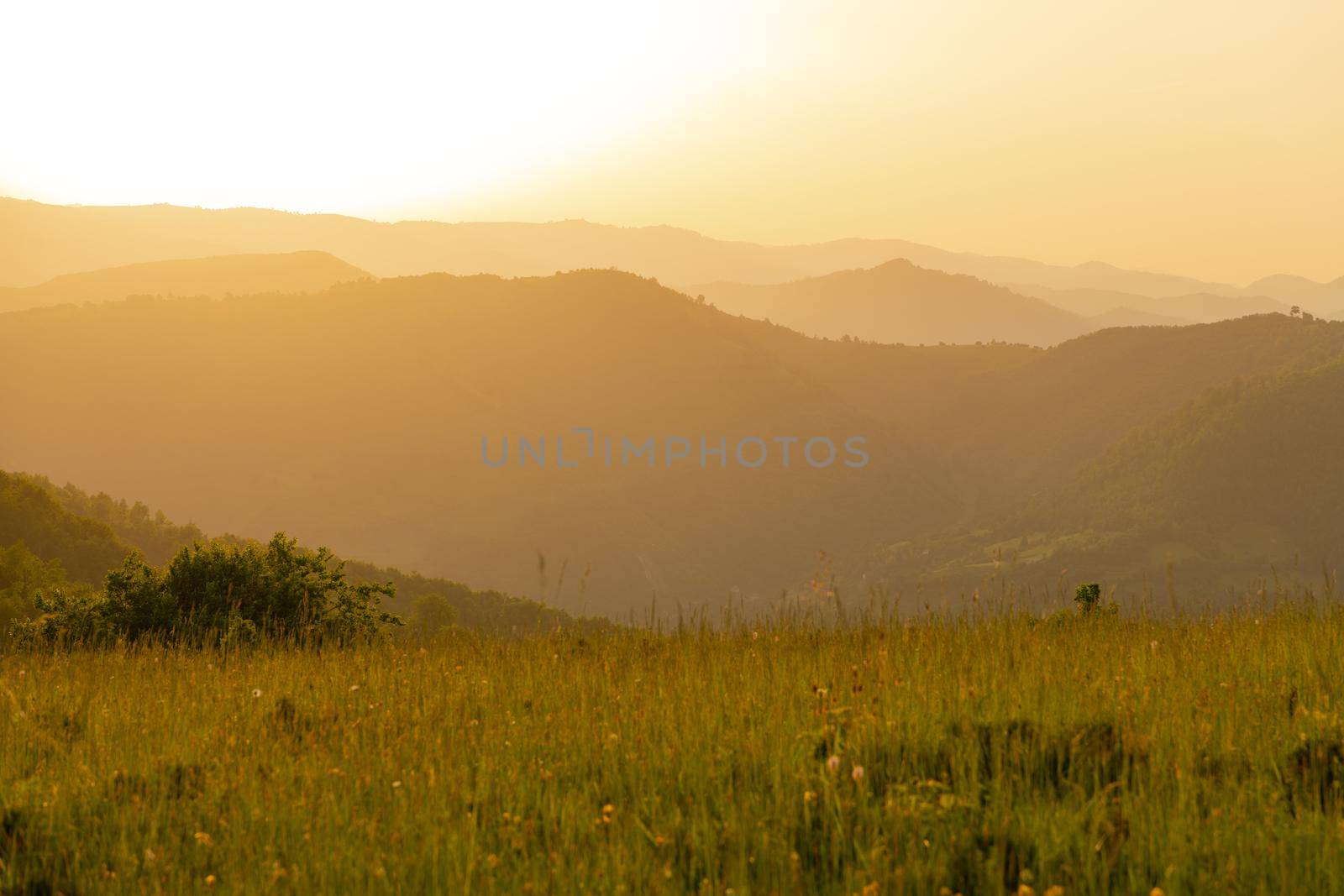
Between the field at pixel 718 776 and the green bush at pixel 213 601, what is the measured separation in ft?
15.3

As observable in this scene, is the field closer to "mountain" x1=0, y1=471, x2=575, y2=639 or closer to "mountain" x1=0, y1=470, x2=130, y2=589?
"mountain" x1=0, y1=471, x2=575, y2=639

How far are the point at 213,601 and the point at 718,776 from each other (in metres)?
9.67

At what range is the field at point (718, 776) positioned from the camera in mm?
4160

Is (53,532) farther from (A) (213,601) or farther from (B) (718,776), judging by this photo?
(B) (718,776)

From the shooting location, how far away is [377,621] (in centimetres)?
1358

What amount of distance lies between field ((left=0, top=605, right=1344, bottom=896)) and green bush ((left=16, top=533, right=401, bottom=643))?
4.68 m

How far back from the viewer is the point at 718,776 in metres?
5.03

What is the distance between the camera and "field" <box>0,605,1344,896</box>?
13.6 feet

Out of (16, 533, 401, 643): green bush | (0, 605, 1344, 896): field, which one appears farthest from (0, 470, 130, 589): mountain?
(0, 605, 1344, 896): field

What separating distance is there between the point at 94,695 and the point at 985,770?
601 centimetres

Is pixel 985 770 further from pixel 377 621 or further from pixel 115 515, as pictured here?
pixel 115 515

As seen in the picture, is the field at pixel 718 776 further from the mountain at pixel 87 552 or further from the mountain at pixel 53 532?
the mountain at pixel 53 532

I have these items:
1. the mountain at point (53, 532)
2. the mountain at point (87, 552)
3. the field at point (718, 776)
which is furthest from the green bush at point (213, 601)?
the mountain at point (53, 532)

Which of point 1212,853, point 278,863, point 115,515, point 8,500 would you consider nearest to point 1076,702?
point 1212,853
